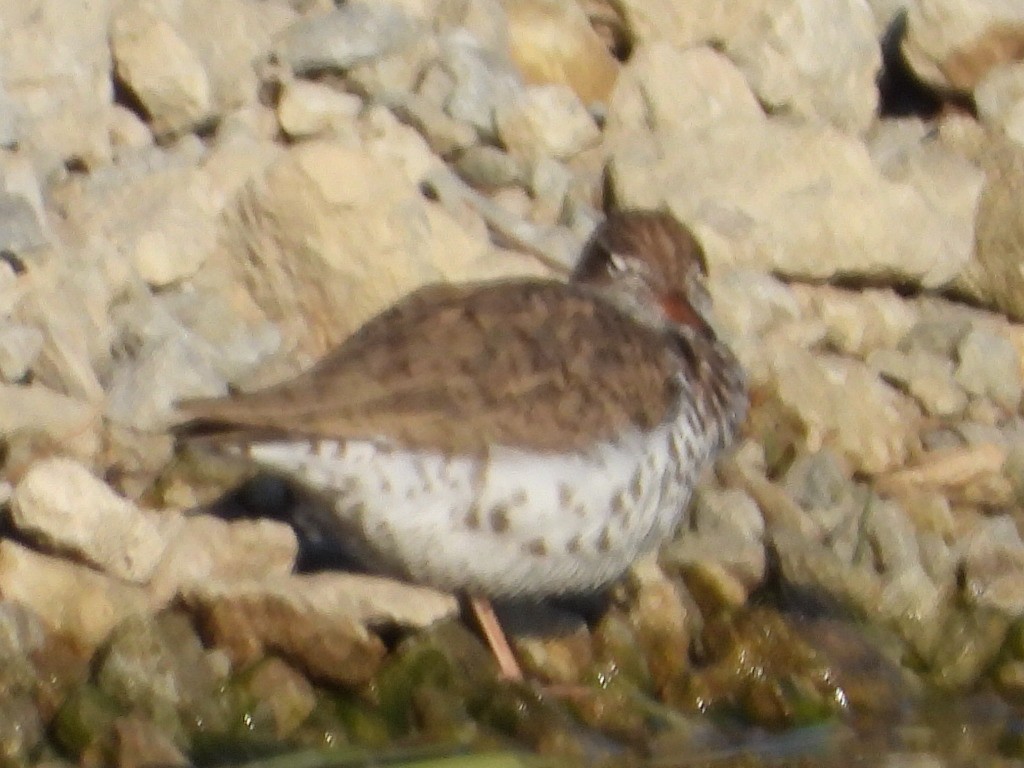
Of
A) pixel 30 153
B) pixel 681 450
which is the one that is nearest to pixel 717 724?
pixel 681 450

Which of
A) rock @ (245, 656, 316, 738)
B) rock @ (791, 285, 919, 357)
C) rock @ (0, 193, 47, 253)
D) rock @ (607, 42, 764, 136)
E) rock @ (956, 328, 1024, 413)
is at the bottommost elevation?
rock @ (956, 328, 1024, 413)

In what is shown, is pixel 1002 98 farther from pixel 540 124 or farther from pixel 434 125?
pixel 434 125

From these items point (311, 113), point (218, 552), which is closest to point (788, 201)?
point (311, 113)

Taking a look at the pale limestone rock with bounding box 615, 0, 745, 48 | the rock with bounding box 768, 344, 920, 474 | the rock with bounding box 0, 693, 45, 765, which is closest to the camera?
the rock with bounding box 0, 693, 45, 765

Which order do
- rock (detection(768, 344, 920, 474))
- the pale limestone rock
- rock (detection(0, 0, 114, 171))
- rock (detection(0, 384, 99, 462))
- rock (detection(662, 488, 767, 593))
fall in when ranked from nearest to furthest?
rock (detection(0, 384, 99, 462)) → rock (detection(662, 488, 767, 593)) → rock (detection(0, 0, 114, 171)) → rock (detection(768, 344, 920, 474)) → the pale limestone rock

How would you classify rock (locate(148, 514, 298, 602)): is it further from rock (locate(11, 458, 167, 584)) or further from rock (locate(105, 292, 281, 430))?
rock (locate(105, 292, 281, 430))

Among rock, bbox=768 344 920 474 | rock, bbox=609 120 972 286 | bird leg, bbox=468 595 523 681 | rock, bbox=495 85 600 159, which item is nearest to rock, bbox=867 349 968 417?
rock, bbox=768 344 920 474
